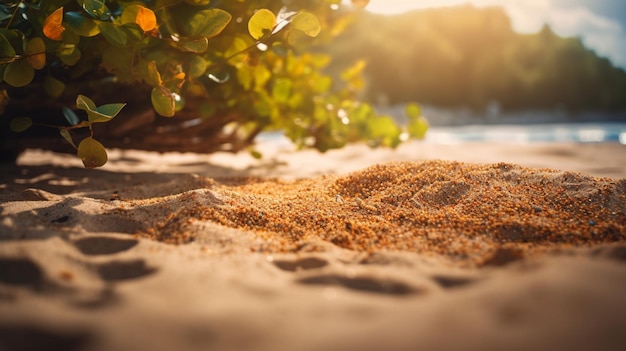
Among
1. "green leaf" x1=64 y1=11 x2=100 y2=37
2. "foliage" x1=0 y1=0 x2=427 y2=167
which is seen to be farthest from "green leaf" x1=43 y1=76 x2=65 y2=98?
"green leaf" x1=64 y1=11 x2=100 y2=37

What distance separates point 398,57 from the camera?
14344mm

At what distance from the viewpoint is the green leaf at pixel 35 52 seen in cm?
123

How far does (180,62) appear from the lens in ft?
4.70

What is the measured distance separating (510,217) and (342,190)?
58 cm

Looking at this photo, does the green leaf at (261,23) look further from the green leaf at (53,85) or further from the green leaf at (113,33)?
the green leaf at (53,85)

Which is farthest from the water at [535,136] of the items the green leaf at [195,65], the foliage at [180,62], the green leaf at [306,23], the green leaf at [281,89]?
the green leaf at [195,65]

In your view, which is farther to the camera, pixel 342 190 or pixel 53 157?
pixel 53 157

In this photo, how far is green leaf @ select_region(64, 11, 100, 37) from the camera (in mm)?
1195

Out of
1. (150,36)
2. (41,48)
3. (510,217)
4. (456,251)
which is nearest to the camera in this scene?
(456,251)

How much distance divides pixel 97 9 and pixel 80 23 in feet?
0.23

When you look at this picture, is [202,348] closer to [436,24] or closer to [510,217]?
[510,217]

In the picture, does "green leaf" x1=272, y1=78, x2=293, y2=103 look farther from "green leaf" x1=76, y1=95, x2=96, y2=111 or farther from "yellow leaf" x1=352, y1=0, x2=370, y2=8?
"green leaf" x1=76, y1=95, x2=96, y2=111

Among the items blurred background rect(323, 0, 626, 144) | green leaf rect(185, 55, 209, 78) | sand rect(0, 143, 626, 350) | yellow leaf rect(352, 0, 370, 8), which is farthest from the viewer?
blurred background rect(323, 0, 626, 144)

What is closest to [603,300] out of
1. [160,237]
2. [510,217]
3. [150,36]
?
[510,217]
